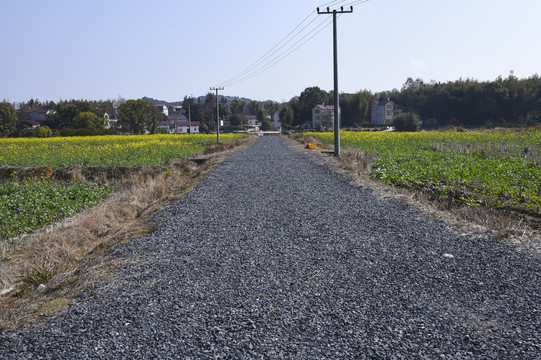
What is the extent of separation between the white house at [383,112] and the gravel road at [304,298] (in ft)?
358

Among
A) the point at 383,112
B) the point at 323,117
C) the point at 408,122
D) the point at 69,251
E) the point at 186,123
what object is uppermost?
the point at 383,112

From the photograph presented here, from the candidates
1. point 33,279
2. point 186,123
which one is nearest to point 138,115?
point 186,123

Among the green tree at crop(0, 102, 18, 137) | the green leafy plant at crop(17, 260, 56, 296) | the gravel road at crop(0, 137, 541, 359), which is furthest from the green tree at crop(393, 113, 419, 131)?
the green leafy plant at crop(17, 260, 56, 296)

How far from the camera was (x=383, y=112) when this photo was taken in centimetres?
11531

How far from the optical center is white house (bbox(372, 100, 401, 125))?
114 metres

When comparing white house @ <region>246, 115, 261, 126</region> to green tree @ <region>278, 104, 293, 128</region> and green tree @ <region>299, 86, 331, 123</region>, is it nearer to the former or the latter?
green tree @ <region>299, 86, 331, 123</region>

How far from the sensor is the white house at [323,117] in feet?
339

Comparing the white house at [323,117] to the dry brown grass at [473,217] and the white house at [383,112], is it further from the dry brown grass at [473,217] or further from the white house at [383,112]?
the dry brown grass at [473,217]

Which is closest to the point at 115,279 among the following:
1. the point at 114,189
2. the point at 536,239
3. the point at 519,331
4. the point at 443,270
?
the point at 443,270

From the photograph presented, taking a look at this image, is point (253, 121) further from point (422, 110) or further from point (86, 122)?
point (86, 122)

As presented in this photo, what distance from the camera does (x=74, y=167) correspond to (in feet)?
80.7

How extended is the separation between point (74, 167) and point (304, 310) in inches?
904

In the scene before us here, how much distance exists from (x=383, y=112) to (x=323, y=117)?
19.7 metres

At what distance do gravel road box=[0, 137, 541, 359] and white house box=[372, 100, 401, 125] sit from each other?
10898 cm
